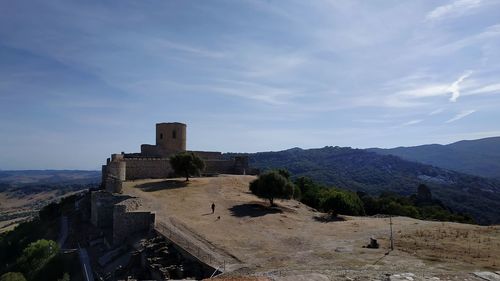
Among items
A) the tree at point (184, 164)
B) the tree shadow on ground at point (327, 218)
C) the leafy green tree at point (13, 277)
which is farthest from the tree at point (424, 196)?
the leafy green tree at point (13, 277)

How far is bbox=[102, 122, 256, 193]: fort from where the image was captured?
3928cm

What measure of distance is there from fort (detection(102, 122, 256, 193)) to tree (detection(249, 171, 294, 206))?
44.0ft

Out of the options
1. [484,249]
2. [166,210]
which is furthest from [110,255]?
[484,249]

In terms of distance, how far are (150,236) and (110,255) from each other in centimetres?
262

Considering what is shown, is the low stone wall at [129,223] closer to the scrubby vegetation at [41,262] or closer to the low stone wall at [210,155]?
the scrubby vegetation at [41,262]

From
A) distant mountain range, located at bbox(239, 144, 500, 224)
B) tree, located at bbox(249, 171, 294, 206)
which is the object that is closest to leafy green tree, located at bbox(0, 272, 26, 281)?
tree, located at bbox(249, 171, 294, 206)

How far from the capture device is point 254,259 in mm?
17922

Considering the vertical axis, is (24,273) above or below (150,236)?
below

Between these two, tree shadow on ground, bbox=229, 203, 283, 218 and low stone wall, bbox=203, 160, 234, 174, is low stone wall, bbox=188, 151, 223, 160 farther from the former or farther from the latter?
tree shadow on ground, bbox=229, 203, 283, 218

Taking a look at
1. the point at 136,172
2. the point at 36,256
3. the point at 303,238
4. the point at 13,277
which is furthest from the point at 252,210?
the point at 136,172

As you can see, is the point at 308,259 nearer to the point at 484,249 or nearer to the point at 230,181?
the point at 484,249

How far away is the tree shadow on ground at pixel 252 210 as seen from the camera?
2840 cm

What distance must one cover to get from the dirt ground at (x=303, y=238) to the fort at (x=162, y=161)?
4.85 metres

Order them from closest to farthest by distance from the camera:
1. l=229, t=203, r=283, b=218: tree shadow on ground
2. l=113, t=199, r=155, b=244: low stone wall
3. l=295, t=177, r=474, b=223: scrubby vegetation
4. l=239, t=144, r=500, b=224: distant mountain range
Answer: l=113, t=199, r=155, b=244: low stone wall → l=229, t=203, r=283, b=218: tree shadow on ground → l=295, t=177, r=474, b=223: scrubby vegetation → l=239, t=144, r=500, b=224: distant mountain range
